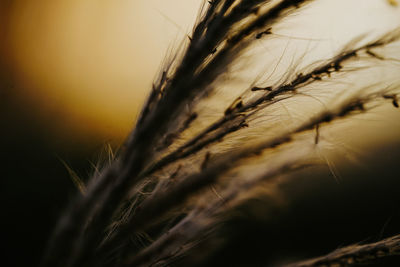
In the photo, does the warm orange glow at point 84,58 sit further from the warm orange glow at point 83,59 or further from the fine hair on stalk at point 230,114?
the fine hair on stalk at point 230,114

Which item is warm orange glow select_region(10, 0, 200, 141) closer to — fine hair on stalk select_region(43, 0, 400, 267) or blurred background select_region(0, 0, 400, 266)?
blurred background select_region(0, 0, 400, 266)

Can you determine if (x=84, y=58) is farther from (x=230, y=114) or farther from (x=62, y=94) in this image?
→ (x=230, y=114)

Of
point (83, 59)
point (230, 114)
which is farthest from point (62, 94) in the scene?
point (230, 114)

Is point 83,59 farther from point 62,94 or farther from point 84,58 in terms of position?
point 62,94

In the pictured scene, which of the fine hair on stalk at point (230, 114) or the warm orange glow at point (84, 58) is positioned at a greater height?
the warm orange glow at point (84, 58)

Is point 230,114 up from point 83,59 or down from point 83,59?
down

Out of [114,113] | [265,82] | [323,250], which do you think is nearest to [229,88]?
[265,82]

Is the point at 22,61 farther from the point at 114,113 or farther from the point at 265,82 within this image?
the point at 265,82

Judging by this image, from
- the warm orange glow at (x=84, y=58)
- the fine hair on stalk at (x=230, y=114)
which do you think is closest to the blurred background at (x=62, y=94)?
the warm orange glow at (x=84, y=58)

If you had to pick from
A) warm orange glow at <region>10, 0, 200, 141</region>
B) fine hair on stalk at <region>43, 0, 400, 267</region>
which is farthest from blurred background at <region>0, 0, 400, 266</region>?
fine hair on stalk at <region>43, 0, 400, 267</region>

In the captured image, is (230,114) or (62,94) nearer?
(230,114)
